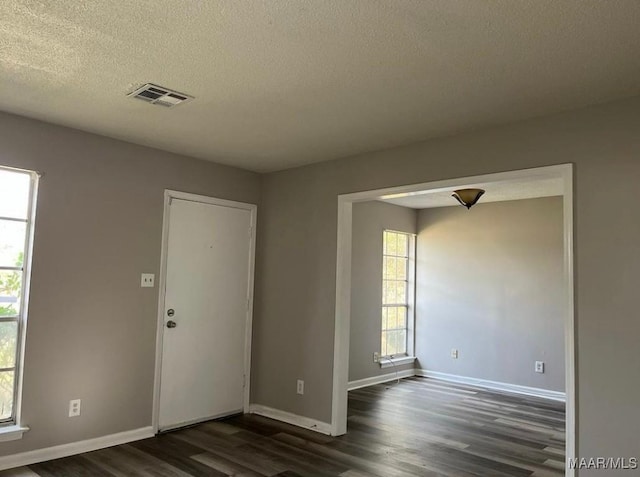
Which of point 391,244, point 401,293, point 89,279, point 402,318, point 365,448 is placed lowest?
point 365,448

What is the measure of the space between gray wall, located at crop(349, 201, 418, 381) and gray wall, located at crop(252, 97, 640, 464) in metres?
1.50

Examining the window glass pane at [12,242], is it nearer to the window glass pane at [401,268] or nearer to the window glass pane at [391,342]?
the window glass pane at [391,342]

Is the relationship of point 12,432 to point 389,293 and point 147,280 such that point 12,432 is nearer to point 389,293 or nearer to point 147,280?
point 147,280

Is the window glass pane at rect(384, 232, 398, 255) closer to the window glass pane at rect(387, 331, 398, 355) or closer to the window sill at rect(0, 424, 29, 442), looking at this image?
the window glass pane at rect(387, 331, 398, 355)

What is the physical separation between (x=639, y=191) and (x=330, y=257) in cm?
242

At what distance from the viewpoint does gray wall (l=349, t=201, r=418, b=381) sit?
6.00m

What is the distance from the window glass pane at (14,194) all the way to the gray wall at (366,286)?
11.9 feet

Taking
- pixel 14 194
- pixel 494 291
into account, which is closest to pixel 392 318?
pixel 494 291

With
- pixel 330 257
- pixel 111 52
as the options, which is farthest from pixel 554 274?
pixel 111 52

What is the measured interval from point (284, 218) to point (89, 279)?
1.87 m

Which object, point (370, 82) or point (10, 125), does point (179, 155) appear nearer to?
point (10, 125)

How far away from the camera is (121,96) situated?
2951 millimetres

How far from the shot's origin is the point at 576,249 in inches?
114

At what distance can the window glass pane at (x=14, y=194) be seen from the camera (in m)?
3.33
